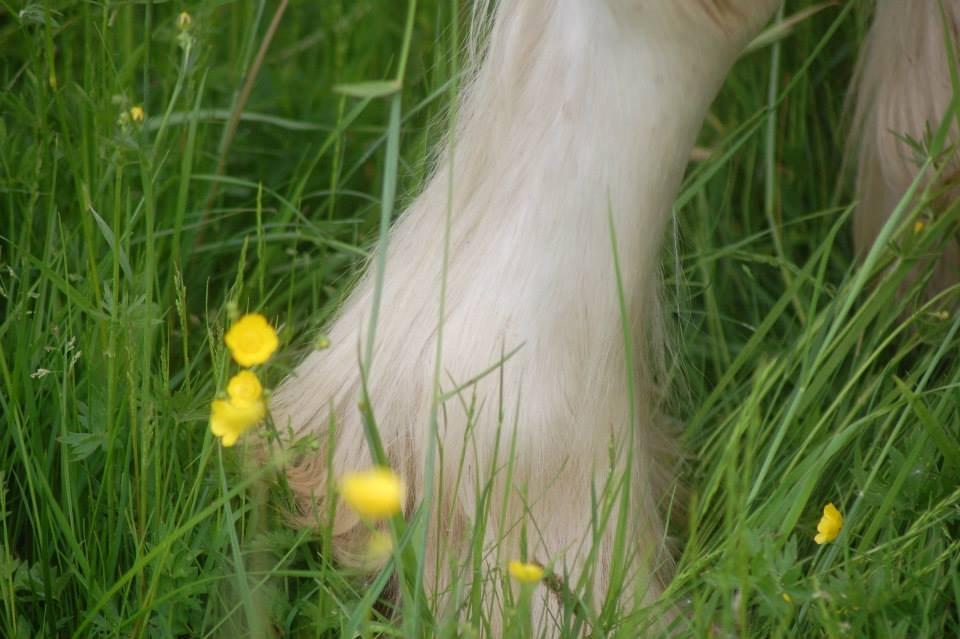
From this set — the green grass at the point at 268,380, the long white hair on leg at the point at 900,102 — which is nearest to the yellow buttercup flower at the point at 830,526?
the green grass at the point at 268,380

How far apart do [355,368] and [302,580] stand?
0.60ft

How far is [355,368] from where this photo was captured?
1.21 metres

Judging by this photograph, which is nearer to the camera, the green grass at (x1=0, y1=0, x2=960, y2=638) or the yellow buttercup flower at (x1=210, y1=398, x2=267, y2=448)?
the yellow buttercup flower at (x1=210, y1=398, x2=267, y2=448)

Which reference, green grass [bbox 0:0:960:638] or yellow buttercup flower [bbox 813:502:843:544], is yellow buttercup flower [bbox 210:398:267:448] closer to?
green grass [bbox 0:0:960:638]

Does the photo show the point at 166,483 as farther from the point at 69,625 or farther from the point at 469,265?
the point at 469,265

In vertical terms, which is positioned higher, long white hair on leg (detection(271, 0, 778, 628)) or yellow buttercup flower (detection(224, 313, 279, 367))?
yellow buttercup flower (detection(224, 313, 279, 367))

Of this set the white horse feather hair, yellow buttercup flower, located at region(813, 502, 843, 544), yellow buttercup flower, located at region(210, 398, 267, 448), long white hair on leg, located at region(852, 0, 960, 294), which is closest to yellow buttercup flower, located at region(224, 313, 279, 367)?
yellow buttercup flower, located at region(210, 398, 267, 448)

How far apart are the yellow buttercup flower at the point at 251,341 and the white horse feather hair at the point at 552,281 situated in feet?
0.52

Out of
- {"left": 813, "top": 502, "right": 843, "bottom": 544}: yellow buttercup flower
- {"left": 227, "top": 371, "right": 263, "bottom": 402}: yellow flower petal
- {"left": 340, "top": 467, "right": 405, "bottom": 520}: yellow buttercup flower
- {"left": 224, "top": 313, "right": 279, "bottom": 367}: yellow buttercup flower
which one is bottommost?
{"left": 813, "top": 502, "right": 843, "bottom": 544}: yellow buttercup flower

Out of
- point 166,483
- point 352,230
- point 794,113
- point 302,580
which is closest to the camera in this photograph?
point 166,483

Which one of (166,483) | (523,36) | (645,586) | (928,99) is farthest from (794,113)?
(166,483)

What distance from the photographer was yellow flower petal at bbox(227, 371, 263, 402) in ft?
3.10

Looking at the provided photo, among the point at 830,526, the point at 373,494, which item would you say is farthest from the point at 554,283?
the point at 373,494

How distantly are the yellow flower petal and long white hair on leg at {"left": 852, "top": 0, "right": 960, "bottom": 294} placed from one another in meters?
0.68
